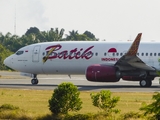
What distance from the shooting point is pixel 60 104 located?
1980 cm

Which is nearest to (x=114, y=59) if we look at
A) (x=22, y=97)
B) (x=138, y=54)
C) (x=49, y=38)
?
(x=138, y=54)

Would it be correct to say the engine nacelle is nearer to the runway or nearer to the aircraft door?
the runway

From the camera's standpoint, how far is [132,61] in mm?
39562

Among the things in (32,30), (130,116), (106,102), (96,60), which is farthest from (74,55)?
(32,30)

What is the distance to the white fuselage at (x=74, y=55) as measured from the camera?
40.9 metres

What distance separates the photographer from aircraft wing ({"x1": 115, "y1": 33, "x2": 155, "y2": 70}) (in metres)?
38.3

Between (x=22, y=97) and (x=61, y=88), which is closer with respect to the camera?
(x=61, y=88)

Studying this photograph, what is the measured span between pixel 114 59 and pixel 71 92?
2129 cm

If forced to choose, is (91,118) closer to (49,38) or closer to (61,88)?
(61,88)

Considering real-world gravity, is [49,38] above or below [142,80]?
above

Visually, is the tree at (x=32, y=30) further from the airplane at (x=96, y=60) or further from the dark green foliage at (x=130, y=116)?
the dark green foliage at (x=130, y=116)

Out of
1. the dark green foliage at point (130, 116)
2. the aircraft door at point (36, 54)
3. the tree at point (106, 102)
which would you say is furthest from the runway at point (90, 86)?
the dark green foliage at point (130, 116)

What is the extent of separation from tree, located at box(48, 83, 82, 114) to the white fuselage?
2060cm

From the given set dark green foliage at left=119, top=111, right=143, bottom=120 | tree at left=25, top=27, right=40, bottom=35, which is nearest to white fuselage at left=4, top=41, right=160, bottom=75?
dark green foliage at left=119, top=111, right=143, bottom=120
